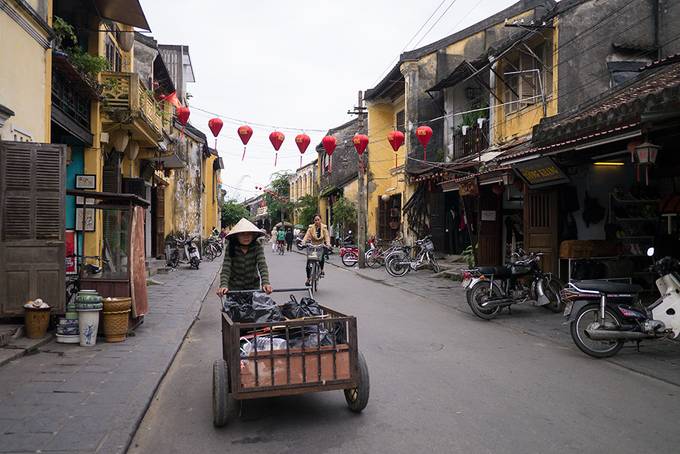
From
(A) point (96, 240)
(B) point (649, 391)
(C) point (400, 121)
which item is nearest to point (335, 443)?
(B) point (649, 391)

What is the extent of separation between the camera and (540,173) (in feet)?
38.7

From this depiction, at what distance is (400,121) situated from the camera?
2625 cm

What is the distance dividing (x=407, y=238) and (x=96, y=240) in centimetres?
1369

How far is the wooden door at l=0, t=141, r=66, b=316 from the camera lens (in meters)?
7.64

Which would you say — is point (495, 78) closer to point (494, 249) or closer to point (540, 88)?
point (540, 88)

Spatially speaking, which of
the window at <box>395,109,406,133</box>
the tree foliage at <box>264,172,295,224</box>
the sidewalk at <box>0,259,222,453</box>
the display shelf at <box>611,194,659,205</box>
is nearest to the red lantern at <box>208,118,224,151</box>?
the sidewalk at <box>0,259,222,453</box>

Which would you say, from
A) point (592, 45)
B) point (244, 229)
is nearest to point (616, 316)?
point (244, 229)

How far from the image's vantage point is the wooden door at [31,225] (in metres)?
7.64

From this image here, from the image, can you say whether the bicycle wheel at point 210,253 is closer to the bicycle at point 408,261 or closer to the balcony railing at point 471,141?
the bicycle at point 408,261

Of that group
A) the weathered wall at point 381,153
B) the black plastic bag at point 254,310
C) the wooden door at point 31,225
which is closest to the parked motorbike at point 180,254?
the weathered wall at point 381,153

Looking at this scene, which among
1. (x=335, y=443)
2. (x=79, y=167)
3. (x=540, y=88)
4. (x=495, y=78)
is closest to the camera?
(x=335, y=443)

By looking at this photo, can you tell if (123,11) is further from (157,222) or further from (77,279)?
(157,222)

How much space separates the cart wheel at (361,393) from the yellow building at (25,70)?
5679 mm

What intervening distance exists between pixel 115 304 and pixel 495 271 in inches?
259
